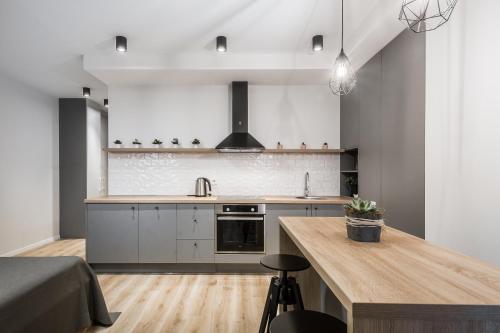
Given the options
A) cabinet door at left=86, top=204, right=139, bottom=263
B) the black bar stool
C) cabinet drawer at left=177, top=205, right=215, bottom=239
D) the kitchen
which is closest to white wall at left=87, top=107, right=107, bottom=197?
the kitchen

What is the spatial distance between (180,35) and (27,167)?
3471 mm

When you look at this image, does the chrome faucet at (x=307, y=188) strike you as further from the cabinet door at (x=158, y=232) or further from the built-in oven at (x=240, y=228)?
the cabinet door at (x=158, y=232)

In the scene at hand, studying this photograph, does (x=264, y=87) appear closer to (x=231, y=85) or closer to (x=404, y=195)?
(x=231, y=85)

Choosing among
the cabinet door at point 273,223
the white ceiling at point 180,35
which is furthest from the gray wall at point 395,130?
the cabinet door at point 273,223

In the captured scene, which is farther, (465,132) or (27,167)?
(27,167)

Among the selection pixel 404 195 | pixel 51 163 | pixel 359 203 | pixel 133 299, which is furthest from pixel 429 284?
pixel 51 163

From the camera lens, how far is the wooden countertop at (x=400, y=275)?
77cm

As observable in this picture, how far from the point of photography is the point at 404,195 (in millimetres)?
2539

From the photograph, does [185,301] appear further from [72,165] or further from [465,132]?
[72,165]

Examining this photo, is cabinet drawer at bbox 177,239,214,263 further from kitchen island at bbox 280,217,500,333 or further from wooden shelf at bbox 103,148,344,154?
kitchen island at bbox 280,217,500,333

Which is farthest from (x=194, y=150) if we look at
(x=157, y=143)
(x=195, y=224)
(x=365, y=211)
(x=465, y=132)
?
(x=465, y=132)

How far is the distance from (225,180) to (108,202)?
158 cm

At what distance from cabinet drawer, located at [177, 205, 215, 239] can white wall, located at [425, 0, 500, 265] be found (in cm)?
233

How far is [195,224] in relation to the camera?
354 cm
